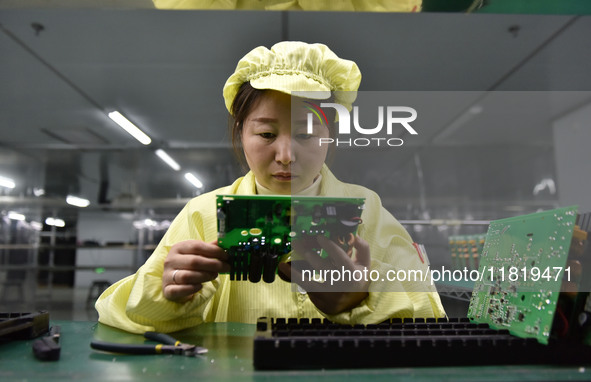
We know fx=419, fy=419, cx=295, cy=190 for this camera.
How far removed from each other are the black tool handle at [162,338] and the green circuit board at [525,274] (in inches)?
19.1

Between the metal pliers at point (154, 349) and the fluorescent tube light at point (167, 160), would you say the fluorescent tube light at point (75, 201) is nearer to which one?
the fluorescent tube light at point (167, 160)

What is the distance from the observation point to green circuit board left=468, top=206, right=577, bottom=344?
54cm

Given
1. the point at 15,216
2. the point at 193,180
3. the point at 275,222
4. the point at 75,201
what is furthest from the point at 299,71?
the point at 15,216

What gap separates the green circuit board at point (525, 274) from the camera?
54 cm

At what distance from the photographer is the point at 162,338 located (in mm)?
655

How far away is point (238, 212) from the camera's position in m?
0.61

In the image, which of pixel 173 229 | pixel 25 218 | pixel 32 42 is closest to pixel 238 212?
pixel 173 229

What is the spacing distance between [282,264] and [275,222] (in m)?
0.12

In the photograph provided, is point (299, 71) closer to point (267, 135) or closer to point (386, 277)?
point (267, 135)

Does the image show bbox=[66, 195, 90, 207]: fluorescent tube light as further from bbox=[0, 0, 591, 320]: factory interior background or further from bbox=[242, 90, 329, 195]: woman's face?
bbox=[242, 90, 329, 195]: woman's face

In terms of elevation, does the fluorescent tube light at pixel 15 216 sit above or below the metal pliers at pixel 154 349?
above

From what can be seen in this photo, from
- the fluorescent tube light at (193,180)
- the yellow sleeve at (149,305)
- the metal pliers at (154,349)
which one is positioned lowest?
the metal pliers at (154,349)

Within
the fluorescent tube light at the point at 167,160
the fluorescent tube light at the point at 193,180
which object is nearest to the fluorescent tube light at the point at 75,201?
the fluorescent tube light at the point at 167,160

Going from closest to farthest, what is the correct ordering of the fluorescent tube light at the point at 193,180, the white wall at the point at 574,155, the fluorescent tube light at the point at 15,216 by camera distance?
1. the white wall at the point at 574,155
2. the fluorescent tube light at the point at 193,180
3. the fluorescent tube light at the point at 15,216
